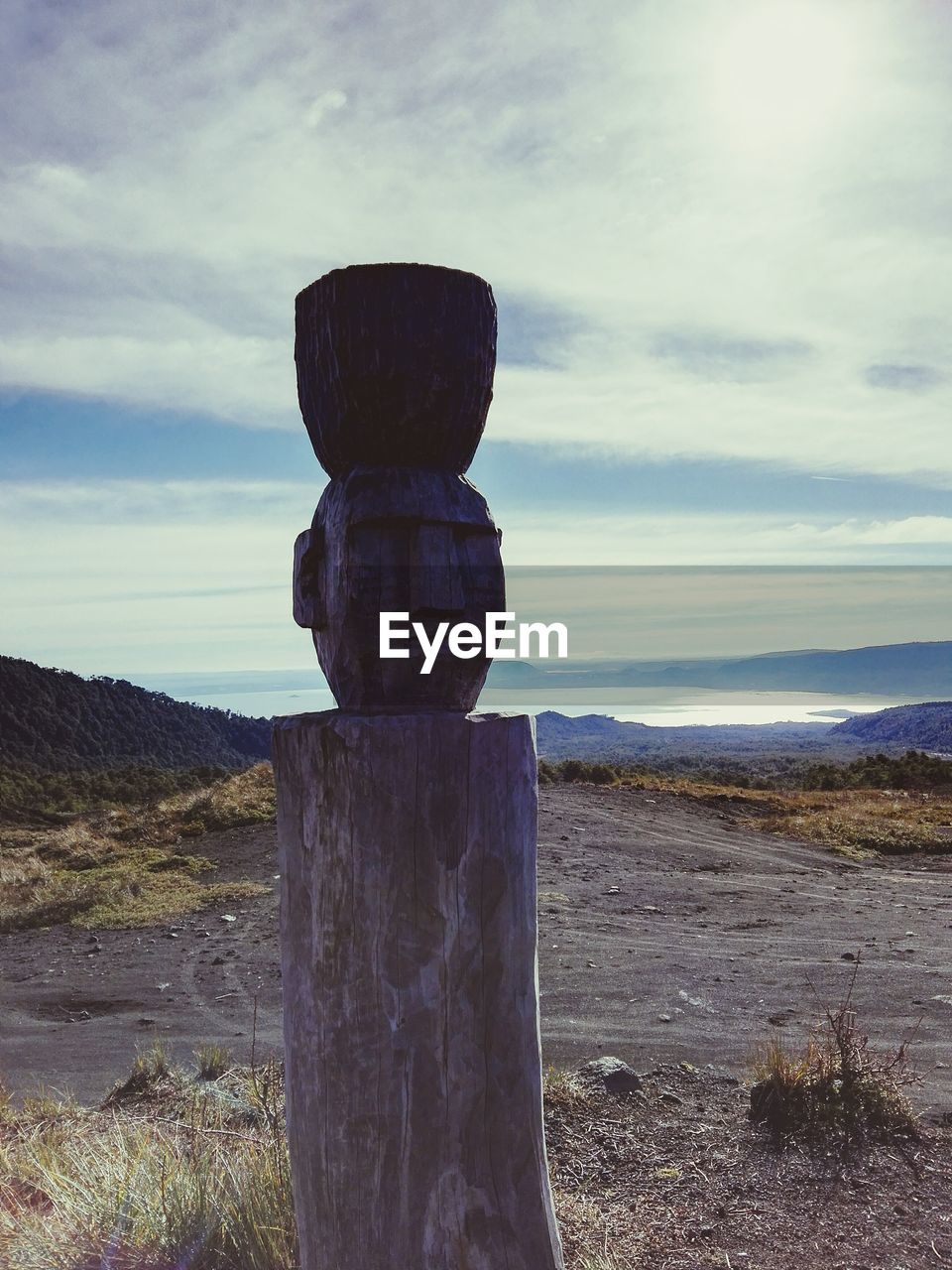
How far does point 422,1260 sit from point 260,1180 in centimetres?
167

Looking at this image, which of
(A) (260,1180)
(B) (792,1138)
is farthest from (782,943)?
(A) (260,1180)

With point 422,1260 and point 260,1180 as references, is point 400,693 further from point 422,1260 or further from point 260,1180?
point 260,1180

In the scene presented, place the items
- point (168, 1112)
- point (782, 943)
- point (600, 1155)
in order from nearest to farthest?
point (600, 1155) < point (168, 1112) < point (782, 943)

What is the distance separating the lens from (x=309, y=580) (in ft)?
7.80

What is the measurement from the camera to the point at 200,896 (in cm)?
1198

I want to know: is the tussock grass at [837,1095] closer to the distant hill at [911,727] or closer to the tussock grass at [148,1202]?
the tussock grass at [148,1202]

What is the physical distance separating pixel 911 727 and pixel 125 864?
3773 inches

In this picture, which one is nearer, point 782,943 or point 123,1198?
point 123,1198

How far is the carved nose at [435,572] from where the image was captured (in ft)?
7.20

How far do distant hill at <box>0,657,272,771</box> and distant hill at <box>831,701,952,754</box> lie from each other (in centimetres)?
4714

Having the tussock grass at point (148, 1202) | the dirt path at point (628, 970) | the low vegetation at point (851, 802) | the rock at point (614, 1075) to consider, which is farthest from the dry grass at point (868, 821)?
the tussock grass at point (148, 1202)

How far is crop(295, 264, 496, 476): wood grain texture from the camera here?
2303 millimetres

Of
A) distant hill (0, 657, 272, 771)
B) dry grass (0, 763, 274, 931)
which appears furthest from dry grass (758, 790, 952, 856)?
distant hill (0, 657, 272, 771)

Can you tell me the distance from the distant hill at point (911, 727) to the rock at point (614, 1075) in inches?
2452
